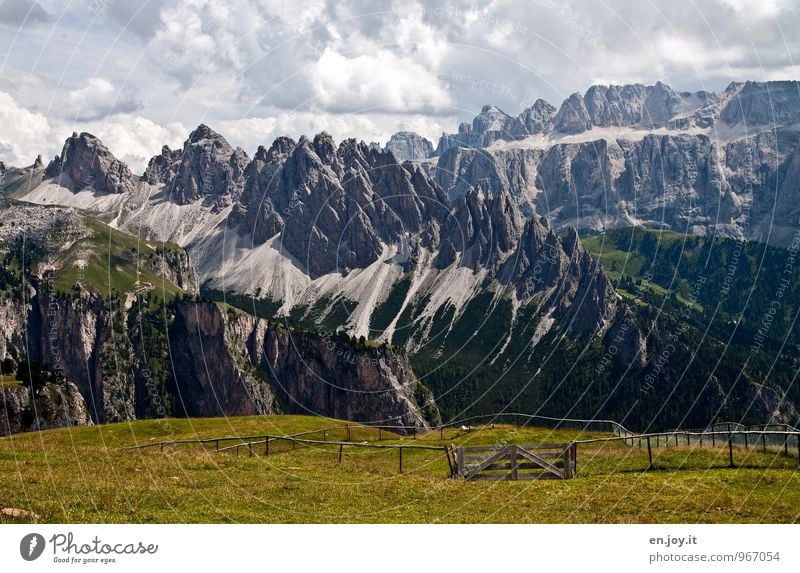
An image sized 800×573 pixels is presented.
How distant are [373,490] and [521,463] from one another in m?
10.2

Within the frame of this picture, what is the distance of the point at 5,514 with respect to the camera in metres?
34.2

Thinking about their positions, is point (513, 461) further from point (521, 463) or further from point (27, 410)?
point (27, 410)

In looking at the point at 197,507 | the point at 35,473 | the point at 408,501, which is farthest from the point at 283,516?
the point at 35,473

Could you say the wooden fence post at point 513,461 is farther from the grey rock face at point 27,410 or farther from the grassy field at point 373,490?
the grey rock face at point 27,410

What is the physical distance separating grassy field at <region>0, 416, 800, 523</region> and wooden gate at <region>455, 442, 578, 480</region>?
1.44m

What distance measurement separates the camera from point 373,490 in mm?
44812

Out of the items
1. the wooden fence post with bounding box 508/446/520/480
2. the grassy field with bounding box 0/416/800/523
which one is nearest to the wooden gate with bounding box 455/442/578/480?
the wooden fence post with bounding box 508/446/520/480

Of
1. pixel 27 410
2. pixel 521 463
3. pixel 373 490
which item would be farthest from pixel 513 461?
pixel 27 410

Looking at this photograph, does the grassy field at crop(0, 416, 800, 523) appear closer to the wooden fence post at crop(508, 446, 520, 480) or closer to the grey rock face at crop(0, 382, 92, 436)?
the wooden fence post at crop(508, 446, 520, 480)

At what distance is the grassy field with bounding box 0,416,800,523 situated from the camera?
37.3 metres

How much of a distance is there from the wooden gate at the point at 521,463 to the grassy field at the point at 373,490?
56.5 inches

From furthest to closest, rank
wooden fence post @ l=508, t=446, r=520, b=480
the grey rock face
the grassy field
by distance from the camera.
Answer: the grey rock face, wooden fence post @ l=508, t=446, r=520, b=480, the grassy field

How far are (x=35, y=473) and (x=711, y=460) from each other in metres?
40.5
